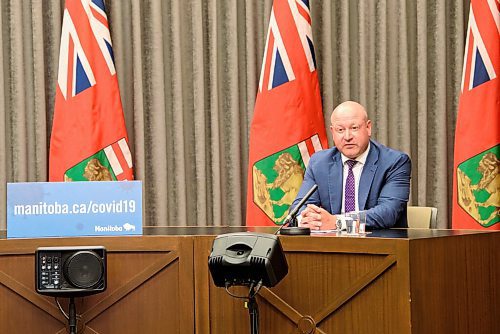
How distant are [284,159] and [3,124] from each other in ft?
6.10

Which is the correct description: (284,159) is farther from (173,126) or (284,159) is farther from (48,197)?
(48,197)

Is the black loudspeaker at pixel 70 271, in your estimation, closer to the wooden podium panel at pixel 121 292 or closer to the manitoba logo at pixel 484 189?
the wooden podium panel at pixel 121 292

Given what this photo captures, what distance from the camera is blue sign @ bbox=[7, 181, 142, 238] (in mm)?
2949

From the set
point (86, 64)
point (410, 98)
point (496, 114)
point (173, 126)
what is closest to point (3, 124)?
point (86, 64)

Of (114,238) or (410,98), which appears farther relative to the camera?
(410,98)

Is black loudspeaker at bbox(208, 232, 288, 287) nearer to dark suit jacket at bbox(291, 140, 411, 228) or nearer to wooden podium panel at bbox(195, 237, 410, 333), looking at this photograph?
wooden podium panel at bbox(195, 237, 410, 333)

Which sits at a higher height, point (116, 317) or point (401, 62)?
point (401, 62)

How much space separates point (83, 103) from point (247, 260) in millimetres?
2535

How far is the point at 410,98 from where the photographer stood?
518 cm

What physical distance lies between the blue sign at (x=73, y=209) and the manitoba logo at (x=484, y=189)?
226cm

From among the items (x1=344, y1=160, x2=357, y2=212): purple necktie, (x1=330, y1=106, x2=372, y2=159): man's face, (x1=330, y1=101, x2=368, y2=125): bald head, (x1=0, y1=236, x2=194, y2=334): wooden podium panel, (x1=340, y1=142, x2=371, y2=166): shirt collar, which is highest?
(x1=330, y1=101, x2=368, y2=125): bald head

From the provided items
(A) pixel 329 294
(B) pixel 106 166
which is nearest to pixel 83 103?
(B) pixel 106 166

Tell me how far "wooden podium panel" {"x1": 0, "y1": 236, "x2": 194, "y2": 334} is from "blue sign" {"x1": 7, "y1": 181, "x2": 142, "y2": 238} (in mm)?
57

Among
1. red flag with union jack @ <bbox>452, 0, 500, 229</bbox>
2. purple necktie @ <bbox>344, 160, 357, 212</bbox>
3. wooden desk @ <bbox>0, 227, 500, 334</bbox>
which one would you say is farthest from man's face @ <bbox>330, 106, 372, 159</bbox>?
red flag with union jack @ <bbox>452, 0, 500, 229</bbox>
